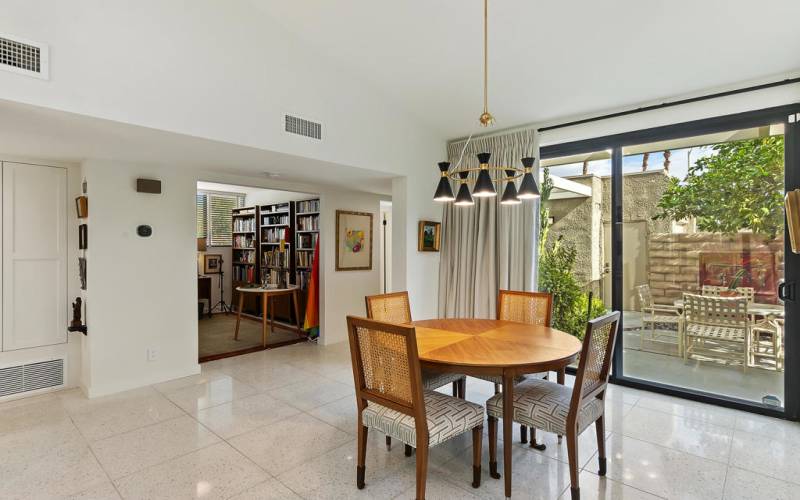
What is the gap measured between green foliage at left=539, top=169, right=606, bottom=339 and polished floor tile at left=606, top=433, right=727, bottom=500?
1.57m

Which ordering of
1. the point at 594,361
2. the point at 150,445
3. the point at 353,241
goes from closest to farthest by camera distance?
the point at 594,361, the point at 150,445, the point at 353,241

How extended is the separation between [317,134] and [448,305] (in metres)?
2.40

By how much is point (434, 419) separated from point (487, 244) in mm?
2648

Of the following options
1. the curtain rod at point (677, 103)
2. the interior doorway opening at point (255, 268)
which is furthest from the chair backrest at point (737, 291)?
the interior doorway opening at point (255, 268)

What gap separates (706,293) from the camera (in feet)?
11.3

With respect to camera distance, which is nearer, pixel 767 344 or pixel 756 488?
pixel 756 488

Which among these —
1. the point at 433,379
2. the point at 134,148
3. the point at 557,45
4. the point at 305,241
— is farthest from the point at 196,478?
the point at 305,241

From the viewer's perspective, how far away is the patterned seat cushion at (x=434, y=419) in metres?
2.00

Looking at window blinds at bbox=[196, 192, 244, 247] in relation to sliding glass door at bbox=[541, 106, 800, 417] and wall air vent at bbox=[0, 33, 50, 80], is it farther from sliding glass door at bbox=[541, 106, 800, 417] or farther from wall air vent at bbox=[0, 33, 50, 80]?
sliding glass door at bbox=[541, 106, 800, 417]

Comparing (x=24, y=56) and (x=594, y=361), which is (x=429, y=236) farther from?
(x=24, y=56)

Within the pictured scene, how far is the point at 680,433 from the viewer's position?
2.83m

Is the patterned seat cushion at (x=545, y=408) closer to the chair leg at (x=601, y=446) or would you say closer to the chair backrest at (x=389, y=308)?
the chair leg at (x=601, y=446)

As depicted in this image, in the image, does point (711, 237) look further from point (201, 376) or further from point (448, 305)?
point (201, 376)

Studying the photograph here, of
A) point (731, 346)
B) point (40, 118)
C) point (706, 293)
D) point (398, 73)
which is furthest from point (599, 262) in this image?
point (40, 118)
